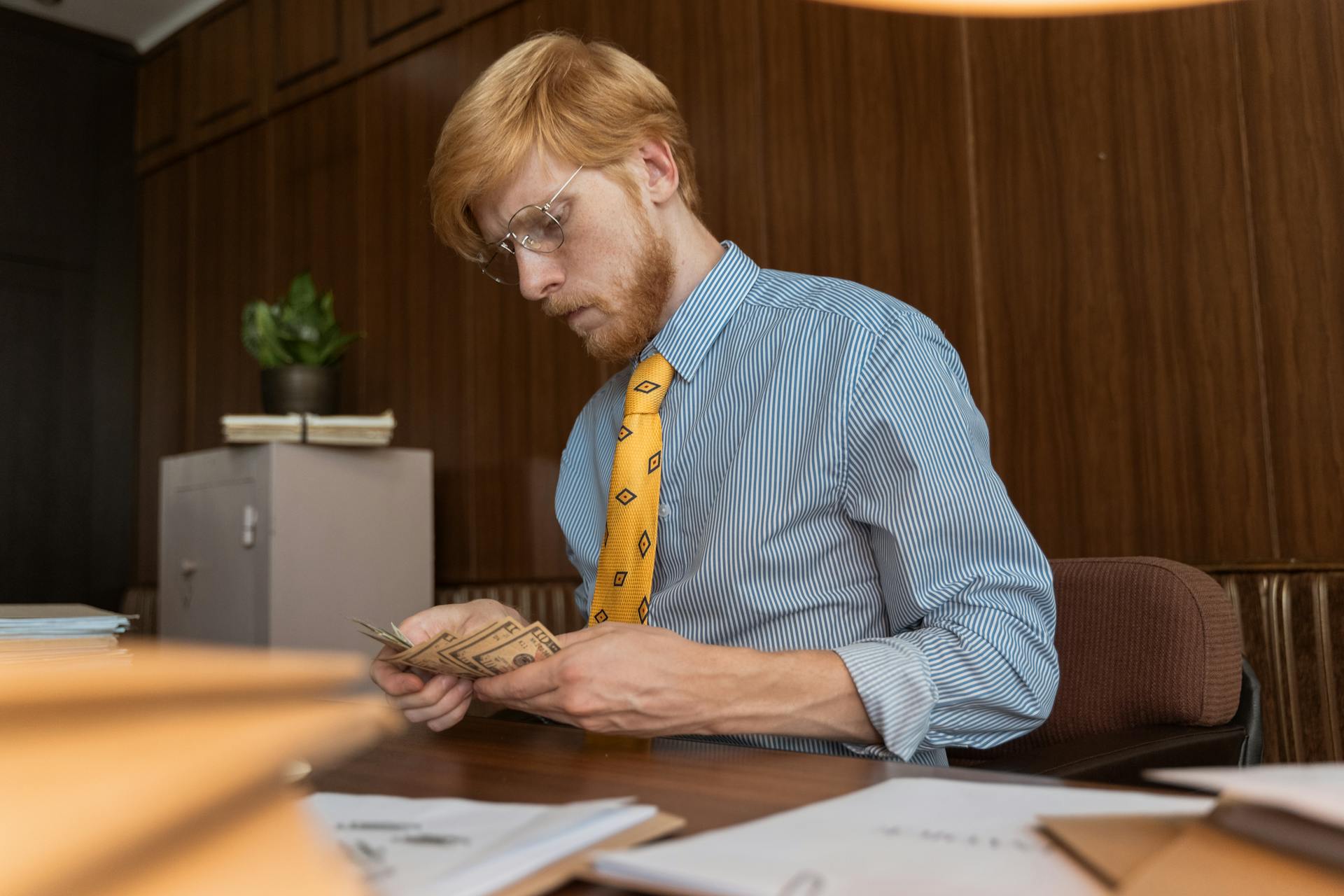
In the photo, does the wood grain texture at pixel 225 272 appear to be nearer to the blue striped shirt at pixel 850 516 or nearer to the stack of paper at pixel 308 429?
the stack of paper at pixel 308 429

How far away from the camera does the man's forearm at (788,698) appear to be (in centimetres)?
102

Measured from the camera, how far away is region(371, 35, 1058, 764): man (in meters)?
1.06

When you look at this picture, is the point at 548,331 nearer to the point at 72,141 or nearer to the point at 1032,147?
the point at 1032,147

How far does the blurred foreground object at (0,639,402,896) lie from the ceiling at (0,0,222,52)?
19.0ft

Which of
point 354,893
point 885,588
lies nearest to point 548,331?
point 885,588

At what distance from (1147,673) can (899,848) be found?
3.06 feet

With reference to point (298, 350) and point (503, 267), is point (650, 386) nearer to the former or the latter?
point (503, 267)

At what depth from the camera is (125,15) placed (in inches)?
211

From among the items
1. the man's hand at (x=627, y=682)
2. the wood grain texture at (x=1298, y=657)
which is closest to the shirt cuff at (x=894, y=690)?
the man's hand at (x=627, y=682)

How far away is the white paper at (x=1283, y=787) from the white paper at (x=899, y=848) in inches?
2.5

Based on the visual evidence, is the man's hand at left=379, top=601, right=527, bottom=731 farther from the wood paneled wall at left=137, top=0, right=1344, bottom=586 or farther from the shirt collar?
the wood paneled wall at left=137, top=0, right=1344, bottom=586

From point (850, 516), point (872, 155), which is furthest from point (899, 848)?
point (872, 155)

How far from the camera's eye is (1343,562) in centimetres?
215

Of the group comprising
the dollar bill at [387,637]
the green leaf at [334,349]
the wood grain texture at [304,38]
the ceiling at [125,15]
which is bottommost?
the dollar bill at [387,637]
